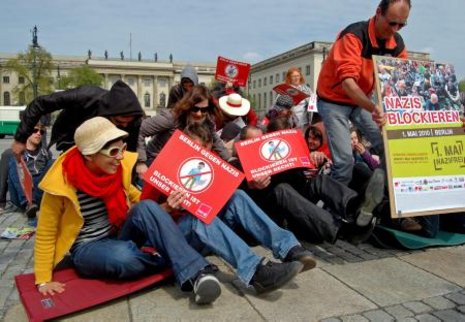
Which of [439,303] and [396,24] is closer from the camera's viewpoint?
[439,303]

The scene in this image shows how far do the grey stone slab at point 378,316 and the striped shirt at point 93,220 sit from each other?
1.74m

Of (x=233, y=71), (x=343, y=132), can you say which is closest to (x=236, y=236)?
(x=343, y=132)

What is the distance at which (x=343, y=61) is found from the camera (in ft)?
12.9

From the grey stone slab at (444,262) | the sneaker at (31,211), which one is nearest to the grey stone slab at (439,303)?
the grey stone slab at (444,262)

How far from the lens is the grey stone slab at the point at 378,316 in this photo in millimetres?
2697

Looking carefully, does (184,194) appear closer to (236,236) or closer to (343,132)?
(236,236)

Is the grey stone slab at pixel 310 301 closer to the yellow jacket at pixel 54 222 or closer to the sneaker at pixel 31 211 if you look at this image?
the yellow jacket at pixel 54 222

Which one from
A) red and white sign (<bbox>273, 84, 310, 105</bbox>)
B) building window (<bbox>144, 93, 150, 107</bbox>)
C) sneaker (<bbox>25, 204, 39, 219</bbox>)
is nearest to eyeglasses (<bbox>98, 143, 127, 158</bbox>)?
sneaker (<bbox>25, 204, 39, 219</bbox>)

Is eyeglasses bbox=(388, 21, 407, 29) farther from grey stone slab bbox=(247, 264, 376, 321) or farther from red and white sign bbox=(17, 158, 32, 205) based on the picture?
red and white sign bbox=(17, 158, 32, 205)

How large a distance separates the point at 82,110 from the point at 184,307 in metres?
1.95

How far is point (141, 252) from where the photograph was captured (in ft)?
9.85

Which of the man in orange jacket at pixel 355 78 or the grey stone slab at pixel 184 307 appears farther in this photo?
the man in orange jacket at pixel 355 78

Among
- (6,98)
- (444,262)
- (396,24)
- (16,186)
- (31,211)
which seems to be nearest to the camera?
(444,262)

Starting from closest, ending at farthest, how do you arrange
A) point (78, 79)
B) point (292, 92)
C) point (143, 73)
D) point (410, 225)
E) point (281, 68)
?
point (410, 225) → point (292, 92) → point (78, 79) → point (281, 68) → point (143, 73)
